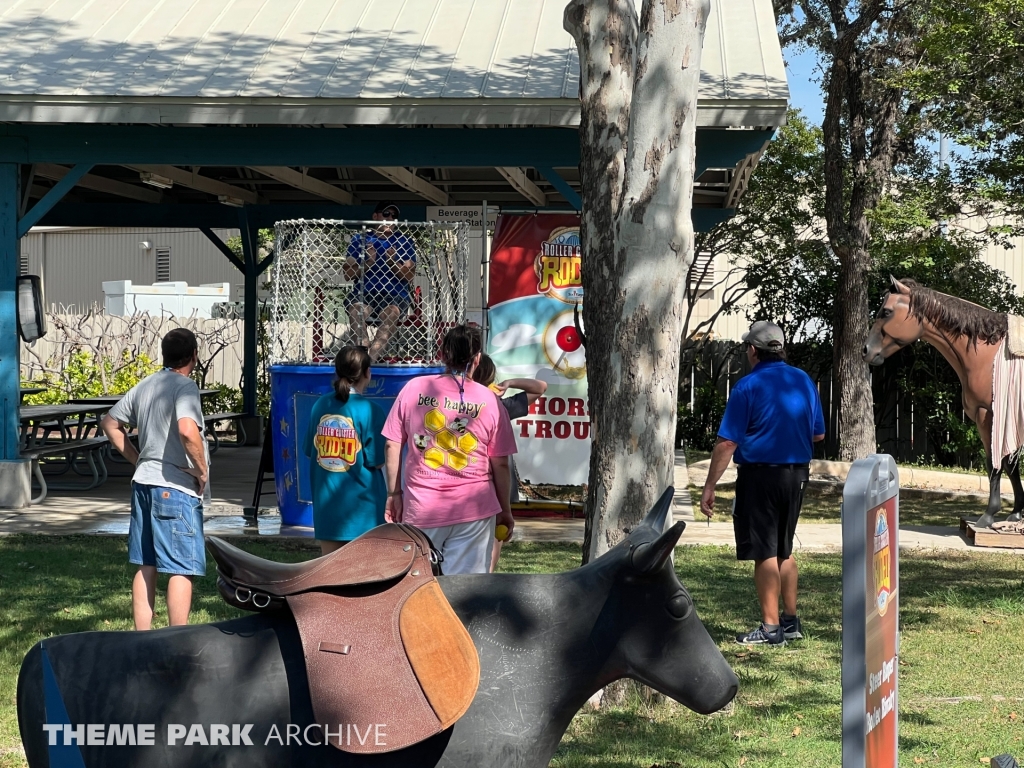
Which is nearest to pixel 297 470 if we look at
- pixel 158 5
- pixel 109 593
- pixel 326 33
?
pixel 109 593

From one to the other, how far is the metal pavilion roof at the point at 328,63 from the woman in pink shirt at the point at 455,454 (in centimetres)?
474

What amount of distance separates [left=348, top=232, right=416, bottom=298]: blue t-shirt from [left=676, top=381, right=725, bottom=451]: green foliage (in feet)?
32.4

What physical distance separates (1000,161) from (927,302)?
4.15 metres

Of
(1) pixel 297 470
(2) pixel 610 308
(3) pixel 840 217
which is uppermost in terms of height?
(3) pixel 840 217

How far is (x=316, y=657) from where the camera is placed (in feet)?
7.54

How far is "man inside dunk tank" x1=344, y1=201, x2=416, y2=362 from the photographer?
919 cm

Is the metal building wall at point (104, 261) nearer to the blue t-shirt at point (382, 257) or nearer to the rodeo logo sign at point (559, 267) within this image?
the rodeo logo sign at point (559, 267)

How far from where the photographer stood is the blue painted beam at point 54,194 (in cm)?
1035

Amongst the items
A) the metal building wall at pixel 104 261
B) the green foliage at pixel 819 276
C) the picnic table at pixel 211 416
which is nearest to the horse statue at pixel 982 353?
the green foliage at pixel 819 276

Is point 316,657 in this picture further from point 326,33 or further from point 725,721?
point 326,33

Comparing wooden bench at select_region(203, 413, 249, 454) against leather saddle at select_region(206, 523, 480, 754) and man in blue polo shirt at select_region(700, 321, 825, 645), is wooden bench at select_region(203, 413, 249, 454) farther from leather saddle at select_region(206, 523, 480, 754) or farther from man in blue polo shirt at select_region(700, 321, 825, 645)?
leather saddle at select_region(206, 523, 480, 754)

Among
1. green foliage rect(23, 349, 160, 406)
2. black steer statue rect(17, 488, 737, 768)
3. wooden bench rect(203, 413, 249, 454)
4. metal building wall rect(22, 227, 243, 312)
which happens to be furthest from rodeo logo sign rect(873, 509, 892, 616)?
metal building wall rect(22, 227, 243, 312)

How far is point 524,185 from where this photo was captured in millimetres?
13844

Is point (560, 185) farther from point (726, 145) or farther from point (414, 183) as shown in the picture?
point (414, 183)
